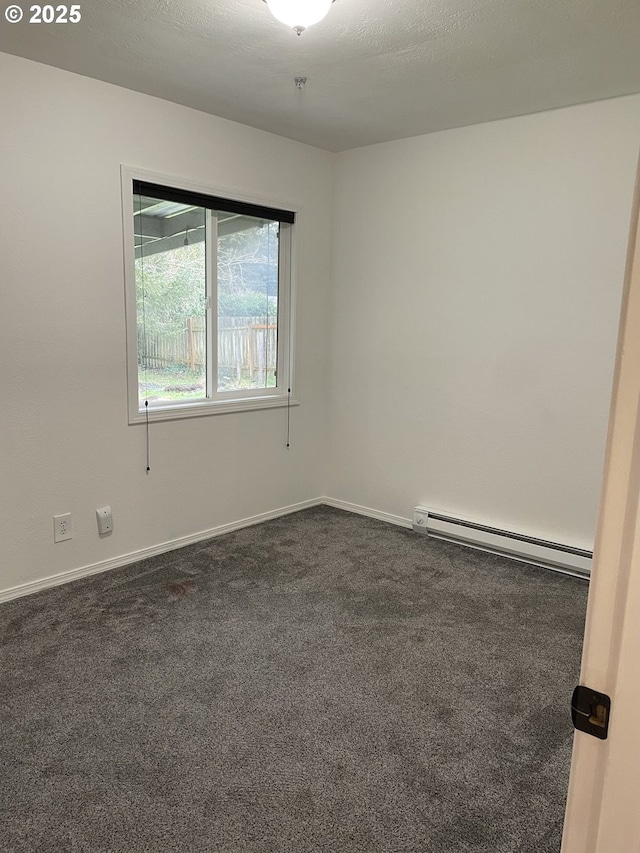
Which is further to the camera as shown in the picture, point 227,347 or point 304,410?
point 304,410

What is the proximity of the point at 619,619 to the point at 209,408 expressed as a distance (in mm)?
3163

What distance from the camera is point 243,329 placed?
390 centimetres

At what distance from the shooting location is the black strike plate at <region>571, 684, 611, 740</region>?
705mm

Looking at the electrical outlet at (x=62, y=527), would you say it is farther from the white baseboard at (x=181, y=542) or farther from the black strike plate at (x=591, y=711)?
the black strike plate at (x=591, y=711)

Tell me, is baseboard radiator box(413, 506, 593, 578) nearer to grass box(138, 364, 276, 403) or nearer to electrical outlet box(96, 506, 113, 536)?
grass box(138, 364, 276, 403)

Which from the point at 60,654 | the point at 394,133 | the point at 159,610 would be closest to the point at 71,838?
the point at 60,654

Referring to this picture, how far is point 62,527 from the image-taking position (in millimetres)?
3057

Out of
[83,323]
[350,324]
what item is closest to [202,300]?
[83,323]

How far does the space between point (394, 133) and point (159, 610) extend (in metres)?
3.08

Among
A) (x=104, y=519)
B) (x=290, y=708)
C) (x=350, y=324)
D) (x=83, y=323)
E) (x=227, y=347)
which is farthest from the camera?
(x=350, y=324)

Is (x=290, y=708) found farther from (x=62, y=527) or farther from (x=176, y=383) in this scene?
(x=176, y=383)

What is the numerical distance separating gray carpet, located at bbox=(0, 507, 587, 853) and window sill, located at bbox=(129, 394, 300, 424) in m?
0.83

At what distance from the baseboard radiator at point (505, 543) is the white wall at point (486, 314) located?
8 centimetres

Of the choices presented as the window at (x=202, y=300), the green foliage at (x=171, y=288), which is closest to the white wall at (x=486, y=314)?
the window at (x=202, y=300)
